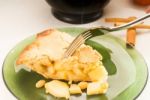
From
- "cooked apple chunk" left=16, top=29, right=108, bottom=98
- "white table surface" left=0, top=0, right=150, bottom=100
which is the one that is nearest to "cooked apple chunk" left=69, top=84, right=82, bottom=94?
"cooked apple chunk" left=16, top=29, right=108, bottom=98

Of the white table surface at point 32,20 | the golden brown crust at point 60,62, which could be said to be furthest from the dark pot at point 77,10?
the golden brown crust at point 60,62

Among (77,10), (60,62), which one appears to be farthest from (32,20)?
(60,62)

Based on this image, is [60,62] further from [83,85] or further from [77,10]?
[77,10]

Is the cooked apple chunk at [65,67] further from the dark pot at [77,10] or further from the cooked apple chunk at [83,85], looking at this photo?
the dark pot at [77,10]

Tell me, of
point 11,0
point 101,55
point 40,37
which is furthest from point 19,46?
point 11,0

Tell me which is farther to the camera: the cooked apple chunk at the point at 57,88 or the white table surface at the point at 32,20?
the white table surface at the point at 32,20

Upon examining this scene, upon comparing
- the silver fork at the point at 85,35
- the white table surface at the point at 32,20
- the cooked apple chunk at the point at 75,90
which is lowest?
the cooked apple chunk at the point at 75,90

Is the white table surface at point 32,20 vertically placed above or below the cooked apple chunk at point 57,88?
above
